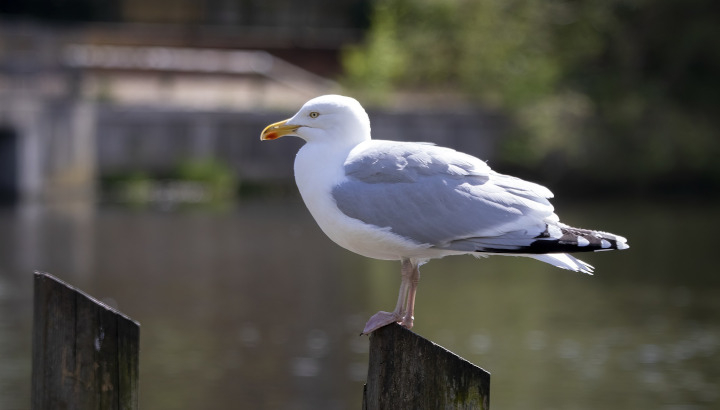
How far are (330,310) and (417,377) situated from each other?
428 inches

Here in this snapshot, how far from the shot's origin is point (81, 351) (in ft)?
15.3

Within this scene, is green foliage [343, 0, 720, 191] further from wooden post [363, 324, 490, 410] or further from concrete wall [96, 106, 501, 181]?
wooden post [363, 324, 490, 410]

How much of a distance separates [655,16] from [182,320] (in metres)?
23.0

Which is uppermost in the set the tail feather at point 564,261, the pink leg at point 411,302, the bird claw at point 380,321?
the tail feather at point 564,261

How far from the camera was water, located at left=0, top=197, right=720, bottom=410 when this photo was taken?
11727 mm

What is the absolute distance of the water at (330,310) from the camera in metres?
11.7

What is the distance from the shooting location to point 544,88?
3297 cm


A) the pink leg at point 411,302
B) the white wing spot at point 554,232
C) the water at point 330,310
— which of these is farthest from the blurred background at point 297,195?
the white wing spot at point 554,232

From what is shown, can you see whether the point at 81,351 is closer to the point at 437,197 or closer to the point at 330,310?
the point at 437,197

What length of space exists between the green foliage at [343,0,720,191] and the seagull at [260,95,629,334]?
26069mm

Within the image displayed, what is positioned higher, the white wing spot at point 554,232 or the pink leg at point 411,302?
the white wing spot at point 554,232

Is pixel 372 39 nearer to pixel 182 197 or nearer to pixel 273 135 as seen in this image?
pixel 182 197

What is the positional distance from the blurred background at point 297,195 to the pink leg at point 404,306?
18.3ft

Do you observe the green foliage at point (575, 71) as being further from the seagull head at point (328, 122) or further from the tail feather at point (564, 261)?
the tail feather at point (564, 261)
